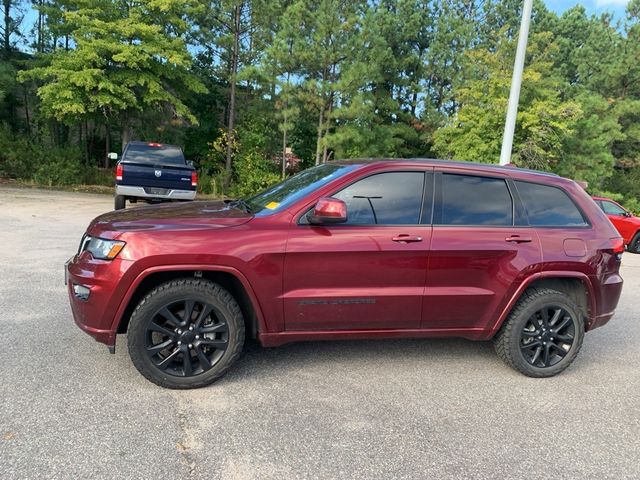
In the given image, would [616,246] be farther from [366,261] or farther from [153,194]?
[153,194]

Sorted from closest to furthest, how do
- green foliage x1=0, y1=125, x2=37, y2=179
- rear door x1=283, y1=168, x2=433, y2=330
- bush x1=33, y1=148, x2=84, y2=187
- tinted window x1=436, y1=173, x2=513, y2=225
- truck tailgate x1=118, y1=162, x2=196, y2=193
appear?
rear door x1=283, y1=168, x2=433, y2=330 → tinted window x1=436, y1=173, x2=513, y2=225 → truck tailgate x1=118, y1=162, x2=196, y2=193 → bush x1=33, y1=148, x2=84, y2=187 → green foliage x1=0, y1=125, x2=37, y2=179

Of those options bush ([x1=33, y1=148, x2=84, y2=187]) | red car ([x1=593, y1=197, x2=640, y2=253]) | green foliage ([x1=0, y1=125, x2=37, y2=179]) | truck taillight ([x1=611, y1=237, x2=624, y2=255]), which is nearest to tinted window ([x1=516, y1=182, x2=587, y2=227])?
truck taillight ([x1=611, y1=237, x2=624, y2=255])

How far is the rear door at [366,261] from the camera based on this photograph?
356cm

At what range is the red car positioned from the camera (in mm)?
13703

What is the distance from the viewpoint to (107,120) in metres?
19.6

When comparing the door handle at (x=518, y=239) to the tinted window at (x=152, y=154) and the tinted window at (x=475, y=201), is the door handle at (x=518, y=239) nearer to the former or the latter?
the tinted window at (x=475, y=201)

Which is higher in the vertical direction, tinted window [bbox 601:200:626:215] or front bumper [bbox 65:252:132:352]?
tinted window [bbox 601:200:626:215]

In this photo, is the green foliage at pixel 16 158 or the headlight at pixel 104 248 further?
the green foliage at pixel 16 158

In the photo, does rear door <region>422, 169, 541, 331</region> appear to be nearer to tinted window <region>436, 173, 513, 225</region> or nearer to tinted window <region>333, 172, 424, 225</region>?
tinted window <region>436, 173, 513, 225</region>

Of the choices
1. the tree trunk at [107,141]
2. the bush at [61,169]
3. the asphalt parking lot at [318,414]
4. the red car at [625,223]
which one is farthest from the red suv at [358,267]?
the tree trunk at [107,141]

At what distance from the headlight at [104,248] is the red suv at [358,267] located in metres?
0.01

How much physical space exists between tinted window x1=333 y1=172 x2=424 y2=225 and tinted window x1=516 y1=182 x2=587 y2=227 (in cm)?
99

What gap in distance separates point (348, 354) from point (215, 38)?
20921 mm

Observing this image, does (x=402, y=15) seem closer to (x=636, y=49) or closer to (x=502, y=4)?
(x=502, y=4)
